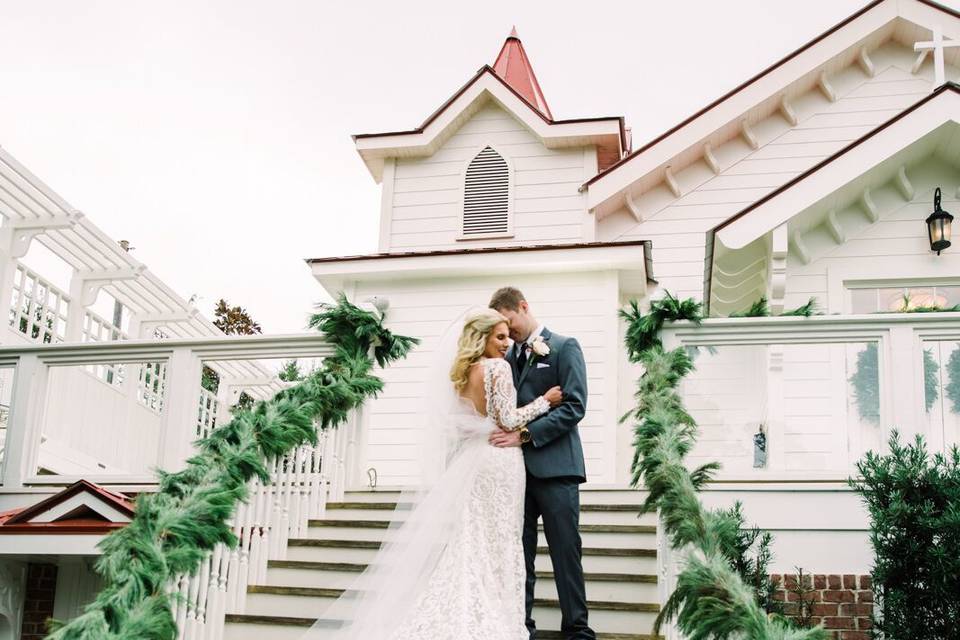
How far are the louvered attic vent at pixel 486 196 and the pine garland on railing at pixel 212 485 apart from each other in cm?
581

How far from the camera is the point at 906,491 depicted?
534 cm

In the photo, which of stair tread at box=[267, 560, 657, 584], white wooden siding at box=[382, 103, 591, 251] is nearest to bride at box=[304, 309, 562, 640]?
stair tread at box=[267, 560, 657, 584]

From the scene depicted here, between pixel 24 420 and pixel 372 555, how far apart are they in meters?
3.19

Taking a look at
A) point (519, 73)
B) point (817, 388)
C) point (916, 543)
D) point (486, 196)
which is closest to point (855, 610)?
point (916, 543)

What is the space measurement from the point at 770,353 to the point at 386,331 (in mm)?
2586

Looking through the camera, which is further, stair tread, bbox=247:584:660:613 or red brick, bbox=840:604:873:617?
red brick, bbox=840:604:873:617

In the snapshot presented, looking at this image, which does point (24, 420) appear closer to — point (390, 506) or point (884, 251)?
point (390, 506)

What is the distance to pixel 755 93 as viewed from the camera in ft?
39.8

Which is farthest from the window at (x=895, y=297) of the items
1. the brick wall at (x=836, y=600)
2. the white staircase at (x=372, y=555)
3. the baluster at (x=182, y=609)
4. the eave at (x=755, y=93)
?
the baluster at (x=182, y=609)

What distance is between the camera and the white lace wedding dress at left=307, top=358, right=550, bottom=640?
476 cm

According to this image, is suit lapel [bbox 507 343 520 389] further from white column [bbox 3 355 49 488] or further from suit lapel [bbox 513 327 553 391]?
white column [bbox 3 355 49 488]

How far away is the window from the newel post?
6.66 metres

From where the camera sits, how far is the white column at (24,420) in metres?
7.59

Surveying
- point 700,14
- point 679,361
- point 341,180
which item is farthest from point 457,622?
point 341,180
